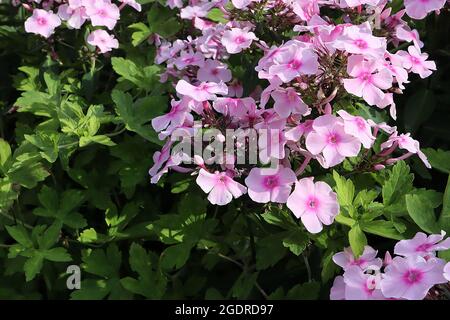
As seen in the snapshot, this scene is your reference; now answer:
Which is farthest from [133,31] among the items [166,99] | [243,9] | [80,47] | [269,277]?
[269,277]

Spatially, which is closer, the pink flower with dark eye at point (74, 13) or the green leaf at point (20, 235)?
the green leaf at point (20, 235)

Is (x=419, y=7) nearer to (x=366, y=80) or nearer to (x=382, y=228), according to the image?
(x=366, y=80)

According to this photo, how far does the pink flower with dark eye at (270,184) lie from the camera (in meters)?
1.64

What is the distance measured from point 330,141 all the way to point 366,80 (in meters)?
0.17

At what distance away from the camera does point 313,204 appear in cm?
164

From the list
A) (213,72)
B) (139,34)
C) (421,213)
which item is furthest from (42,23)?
(421,213)

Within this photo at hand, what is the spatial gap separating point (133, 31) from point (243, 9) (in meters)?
0.81

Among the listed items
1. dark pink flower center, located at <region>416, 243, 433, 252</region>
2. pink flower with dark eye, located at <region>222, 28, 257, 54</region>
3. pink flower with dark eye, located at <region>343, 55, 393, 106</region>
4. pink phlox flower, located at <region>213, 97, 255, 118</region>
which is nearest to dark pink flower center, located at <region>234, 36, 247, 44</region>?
pink flower with dark eye, located at <region>222, 28, 257, 54</region>

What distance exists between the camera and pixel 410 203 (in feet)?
5.59

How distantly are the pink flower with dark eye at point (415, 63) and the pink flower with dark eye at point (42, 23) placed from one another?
125cm

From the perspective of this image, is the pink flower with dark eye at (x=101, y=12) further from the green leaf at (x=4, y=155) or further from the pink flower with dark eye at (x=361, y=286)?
the pink flower with dark eye at (x=361, y=286)

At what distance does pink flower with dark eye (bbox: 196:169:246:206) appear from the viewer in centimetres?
165

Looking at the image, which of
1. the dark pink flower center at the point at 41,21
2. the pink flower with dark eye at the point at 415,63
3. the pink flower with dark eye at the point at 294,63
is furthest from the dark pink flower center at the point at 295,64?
the dark pink flower center at the point at 41,21

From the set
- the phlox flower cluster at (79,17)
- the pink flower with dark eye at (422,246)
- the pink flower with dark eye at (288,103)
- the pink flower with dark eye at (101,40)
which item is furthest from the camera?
the pink flower with dark eye at (101,40)
